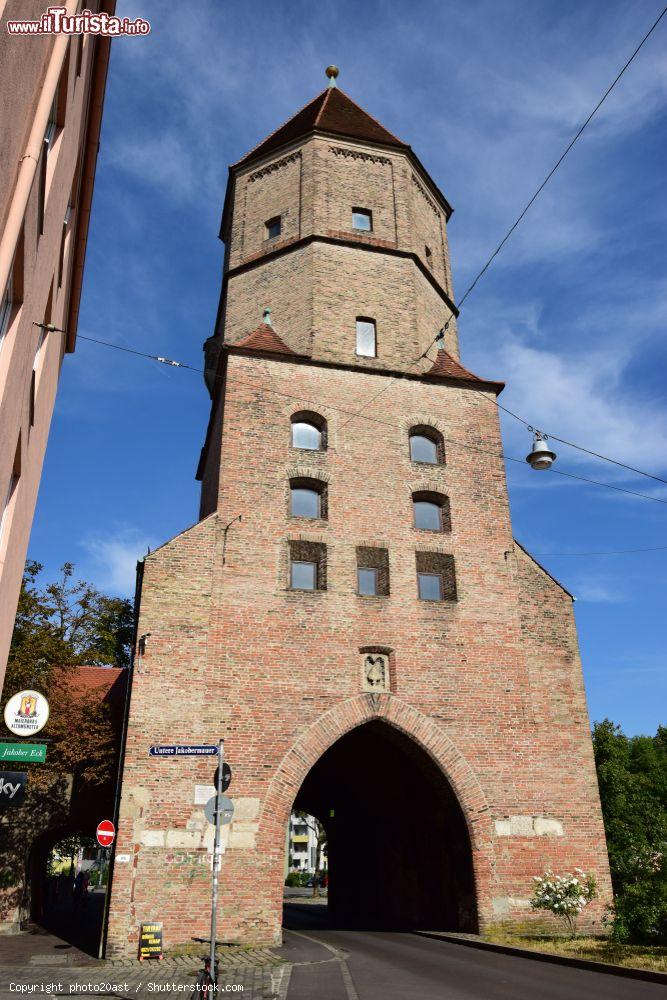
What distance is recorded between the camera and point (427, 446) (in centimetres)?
1844

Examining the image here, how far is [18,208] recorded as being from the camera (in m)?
6.12

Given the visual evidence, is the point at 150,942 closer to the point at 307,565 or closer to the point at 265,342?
the point at 307,565

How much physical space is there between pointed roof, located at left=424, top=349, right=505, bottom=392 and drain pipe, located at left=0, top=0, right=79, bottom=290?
12.6m

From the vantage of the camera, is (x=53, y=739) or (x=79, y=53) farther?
(x=53, y=739)

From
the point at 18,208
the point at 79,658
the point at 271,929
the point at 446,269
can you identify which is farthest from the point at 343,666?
the point at 446,269

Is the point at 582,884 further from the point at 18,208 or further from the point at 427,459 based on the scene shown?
the point at 18,208

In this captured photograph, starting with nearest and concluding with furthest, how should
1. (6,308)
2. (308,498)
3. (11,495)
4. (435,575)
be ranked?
(6,308) < (11,495) < (435,575) < (308,498)

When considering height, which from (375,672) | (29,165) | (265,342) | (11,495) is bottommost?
(375,672)

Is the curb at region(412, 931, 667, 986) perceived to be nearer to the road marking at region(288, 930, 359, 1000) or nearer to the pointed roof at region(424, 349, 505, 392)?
the road marking at region(288, 930, 359, 1000)

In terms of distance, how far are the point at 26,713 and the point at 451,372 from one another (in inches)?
517

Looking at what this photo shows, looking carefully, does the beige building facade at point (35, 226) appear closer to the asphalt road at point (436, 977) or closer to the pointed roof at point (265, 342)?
the pointed roof at point (265, 342)

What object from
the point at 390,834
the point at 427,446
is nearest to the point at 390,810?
the point at 390,834

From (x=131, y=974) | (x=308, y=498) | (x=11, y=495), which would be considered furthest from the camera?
(x=308, y=498)

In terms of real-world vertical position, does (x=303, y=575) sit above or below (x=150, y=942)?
above
